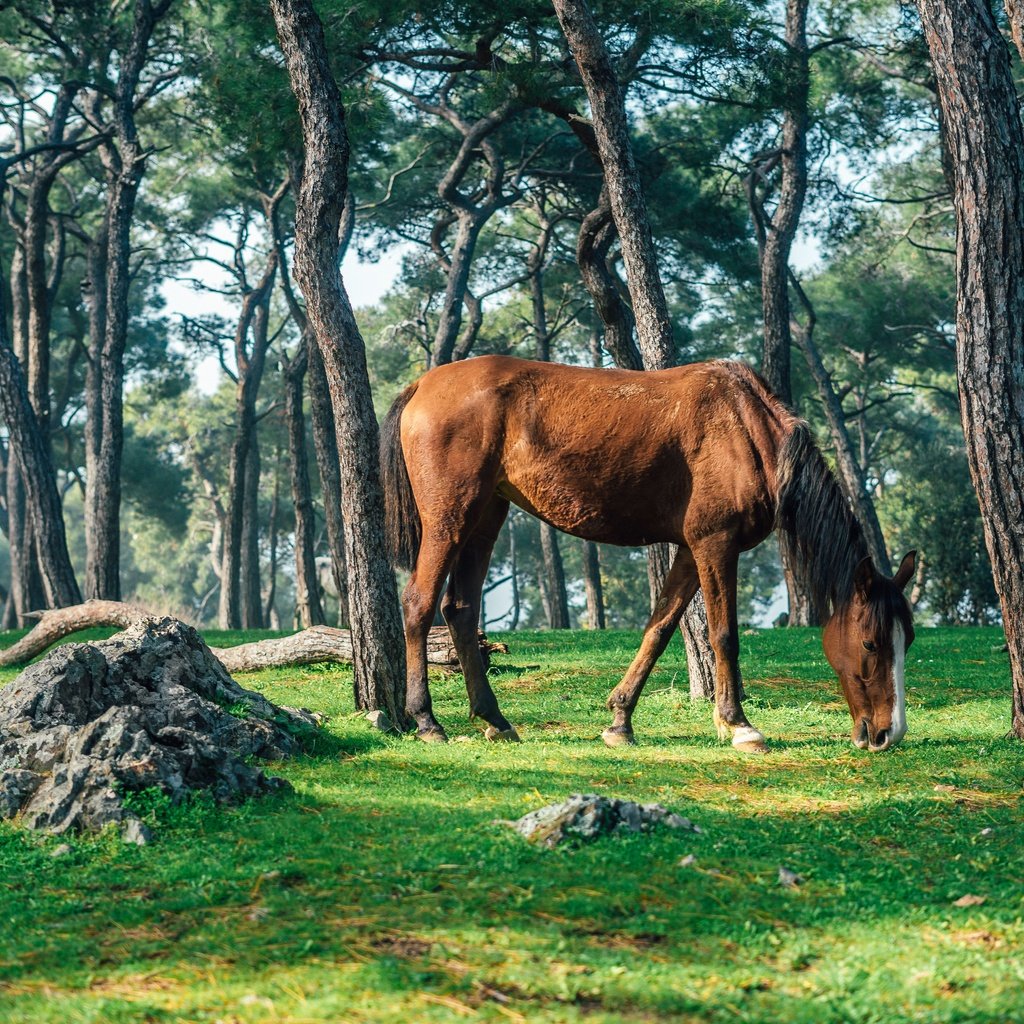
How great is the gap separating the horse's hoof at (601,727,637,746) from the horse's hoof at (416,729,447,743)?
1.04 metres

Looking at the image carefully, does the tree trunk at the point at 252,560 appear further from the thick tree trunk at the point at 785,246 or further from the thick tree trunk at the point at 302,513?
the thick tree trunk at the point at 785,246

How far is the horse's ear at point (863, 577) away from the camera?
724cm

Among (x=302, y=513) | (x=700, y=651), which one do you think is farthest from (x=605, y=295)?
(x=302, y=513)

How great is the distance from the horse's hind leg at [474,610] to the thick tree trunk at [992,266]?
3.16 m

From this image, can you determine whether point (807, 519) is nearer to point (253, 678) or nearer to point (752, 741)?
point (752, 741)

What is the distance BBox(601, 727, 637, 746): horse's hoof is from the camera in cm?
777

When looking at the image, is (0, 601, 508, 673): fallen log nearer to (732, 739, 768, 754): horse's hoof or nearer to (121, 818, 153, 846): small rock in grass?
(732, 739, 768, 754): horse's hoof

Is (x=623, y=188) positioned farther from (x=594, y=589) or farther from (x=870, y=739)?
(x=594, y=589)

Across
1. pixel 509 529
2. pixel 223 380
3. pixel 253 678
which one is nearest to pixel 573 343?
pixel 509 529

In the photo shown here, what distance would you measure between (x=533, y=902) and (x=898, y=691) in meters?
3.81

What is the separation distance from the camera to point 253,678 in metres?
11.9

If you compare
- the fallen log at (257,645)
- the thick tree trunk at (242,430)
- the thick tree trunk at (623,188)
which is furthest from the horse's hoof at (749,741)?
the thick tree trunk at (242,430)

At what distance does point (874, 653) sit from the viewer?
284 inches

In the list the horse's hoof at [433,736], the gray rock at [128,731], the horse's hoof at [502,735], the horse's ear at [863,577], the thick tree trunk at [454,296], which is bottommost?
the horse's hoof at [502,735]
